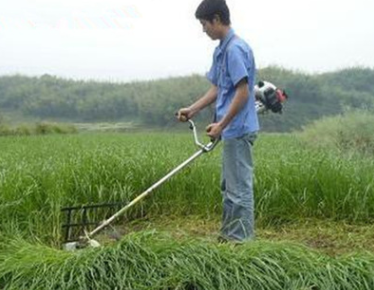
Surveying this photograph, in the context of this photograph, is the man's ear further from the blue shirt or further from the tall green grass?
the tall green grass

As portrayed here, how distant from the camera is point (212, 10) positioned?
3.90 metres

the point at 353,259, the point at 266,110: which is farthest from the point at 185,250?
the point at 266,110

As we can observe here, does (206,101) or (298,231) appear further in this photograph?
(298,231)

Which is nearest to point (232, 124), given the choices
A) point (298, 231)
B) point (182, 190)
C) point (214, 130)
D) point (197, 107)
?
point (214, 130)

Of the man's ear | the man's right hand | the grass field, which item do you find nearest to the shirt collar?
the man's ear

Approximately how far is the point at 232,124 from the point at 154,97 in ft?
92.3

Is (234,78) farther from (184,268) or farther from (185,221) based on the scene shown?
(185,221)

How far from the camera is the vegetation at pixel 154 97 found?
29.1 metres

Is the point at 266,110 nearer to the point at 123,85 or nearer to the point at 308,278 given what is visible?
the point at 308,278

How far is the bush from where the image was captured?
13.8 m

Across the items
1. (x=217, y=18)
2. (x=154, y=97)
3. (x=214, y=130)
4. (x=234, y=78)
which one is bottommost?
(x=214, y=130)

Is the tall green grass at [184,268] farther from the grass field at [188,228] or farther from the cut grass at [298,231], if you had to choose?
the cut grass at [298,231]

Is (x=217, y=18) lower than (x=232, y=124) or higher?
higher

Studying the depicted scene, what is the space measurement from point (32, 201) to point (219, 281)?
78.1 inches
